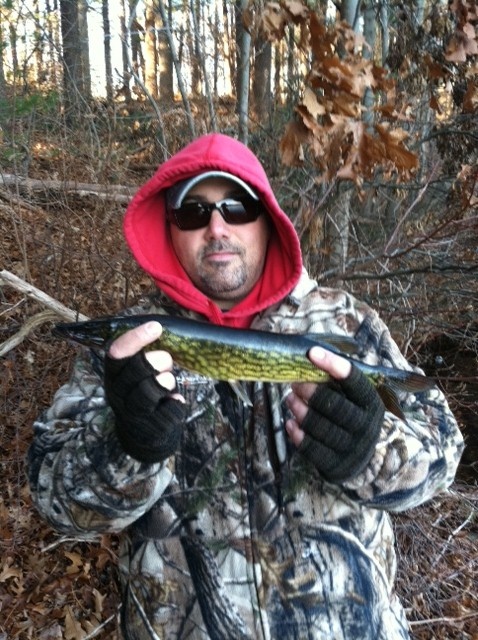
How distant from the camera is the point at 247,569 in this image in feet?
6.72

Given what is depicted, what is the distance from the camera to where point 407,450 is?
2109 mm

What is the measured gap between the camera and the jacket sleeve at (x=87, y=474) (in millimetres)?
1970

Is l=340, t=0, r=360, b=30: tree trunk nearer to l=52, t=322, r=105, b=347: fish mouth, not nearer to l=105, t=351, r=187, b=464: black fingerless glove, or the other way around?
l=52, t=322, r=105, b=347: fish mouth

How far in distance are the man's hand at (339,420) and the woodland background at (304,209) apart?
1963 millimetres

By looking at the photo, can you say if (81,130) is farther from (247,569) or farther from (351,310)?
(247,569)

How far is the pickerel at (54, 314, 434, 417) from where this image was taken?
1.95 meters

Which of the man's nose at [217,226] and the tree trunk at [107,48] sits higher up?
the tree trunk at [107,48]

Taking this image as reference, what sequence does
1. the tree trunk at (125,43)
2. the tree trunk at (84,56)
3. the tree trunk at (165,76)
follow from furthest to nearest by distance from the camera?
the tree trunk at (84,56)
the tree trunk at (165,76)
the tree trunk at (125,43)

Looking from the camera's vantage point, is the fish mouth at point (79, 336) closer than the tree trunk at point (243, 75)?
Yes

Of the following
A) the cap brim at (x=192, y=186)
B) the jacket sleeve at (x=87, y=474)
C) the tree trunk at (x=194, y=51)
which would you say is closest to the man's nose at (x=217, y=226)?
the cap brim at (x=192, y=186)

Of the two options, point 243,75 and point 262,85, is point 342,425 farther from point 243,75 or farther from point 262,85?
point 262,85

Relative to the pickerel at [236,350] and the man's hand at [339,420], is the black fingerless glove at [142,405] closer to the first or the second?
the pickerel at [236,350]

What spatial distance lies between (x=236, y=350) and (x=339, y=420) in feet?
1.37

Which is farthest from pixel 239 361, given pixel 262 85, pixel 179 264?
pixel 262 85
